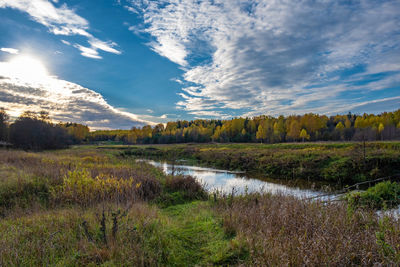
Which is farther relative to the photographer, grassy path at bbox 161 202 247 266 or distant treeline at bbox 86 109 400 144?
distant treeline at bbox 86 109 400 144

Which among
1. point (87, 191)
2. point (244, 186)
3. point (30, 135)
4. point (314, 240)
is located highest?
point (30, 135)

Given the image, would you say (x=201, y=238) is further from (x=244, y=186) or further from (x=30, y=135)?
(x=30, y=135)

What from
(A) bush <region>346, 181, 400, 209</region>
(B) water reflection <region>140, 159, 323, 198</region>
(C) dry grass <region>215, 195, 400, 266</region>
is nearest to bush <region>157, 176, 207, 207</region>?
(B) water reflection <region>140, 159, 323, 198</region>

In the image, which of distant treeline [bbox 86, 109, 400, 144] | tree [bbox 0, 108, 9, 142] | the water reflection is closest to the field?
the water reflection

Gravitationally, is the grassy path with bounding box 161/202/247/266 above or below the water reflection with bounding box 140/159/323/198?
above

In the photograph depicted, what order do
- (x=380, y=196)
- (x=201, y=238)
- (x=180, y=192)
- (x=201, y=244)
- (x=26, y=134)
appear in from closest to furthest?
(x=201, y=244) < (x=201, y=238) < (x=380, y=196) < (x=180, y=192) < (x=26, y=134)

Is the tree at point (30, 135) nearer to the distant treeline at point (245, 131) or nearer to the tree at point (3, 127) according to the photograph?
the distant treeline at point (245, 131)

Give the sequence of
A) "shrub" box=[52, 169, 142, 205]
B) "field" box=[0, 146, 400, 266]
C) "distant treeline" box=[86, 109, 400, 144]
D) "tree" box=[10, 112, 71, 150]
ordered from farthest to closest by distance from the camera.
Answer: "distant treeline" box=[86, 109, 400, 144], "tree" box=[10, 112, 71, 150], "shrub" box=[52, 169, 142, 205], "field" box=[0, 146, 400, 266]

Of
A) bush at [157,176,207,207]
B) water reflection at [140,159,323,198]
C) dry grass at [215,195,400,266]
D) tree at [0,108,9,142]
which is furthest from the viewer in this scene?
tree at [0,108,9,142]

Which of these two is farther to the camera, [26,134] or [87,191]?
[26,134]

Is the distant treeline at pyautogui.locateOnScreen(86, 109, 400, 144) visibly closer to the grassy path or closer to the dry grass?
the dry grass

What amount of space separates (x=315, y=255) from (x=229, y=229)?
235 centimetres

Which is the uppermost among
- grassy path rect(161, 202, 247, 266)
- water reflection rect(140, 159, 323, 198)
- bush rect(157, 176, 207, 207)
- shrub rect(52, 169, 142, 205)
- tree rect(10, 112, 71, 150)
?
tree rect(10, 112, 71, 150)

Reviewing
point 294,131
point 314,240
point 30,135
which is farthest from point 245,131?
point 314,240
